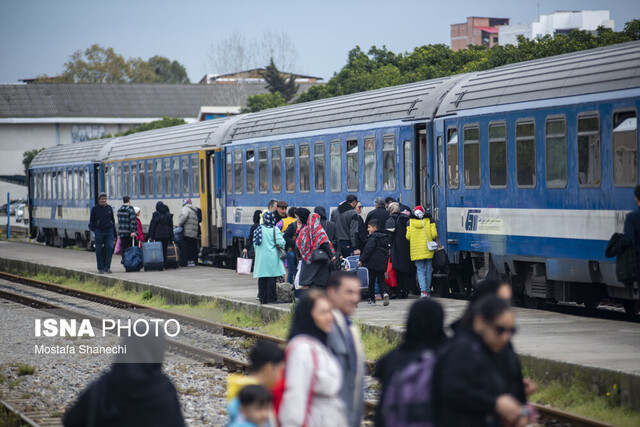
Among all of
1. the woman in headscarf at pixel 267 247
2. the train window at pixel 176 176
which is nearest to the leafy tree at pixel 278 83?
the train window at pixel 176 176

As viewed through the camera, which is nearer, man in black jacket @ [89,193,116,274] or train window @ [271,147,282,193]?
man in black jacket @ [89,193,116,274]

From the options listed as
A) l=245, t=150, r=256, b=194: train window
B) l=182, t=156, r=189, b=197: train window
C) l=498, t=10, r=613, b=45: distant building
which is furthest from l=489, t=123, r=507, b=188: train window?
l=498, t=10, r=613, b=45: distant building

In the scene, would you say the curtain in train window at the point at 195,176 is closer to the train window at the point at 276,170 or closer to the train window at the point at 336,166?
the train window at the point at 276,170

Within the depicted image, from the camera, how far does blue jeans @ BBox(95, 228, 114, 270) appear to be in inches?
964

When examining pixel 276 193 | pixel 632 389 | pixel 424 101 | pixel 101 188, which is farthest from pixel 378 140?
pixel 101 188

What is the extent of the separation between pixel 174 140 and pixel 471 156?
1617 centimetres

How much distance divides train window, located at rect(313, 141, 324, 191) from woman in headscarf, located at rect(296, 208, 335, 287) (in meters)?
7.13

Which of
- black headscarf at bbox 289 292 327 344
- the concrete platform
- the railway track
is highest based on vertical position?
black headscarf at bbox 289 292 327 344

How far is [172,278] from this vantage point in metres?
24.0

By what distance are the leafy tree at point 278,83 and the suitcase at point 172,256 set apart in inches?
2550

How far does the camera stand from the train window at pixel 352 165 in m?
21.2

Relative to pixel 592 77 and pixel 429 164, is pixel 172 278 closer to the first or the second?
pixel 429 164

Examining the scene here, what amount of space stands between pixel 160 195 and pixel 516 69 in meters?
17.4

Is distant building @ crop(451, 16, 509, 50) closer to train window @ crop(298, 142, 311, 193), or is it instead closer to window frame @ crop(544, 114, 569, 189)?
train window @ crop(298, 142, 311, 193)
